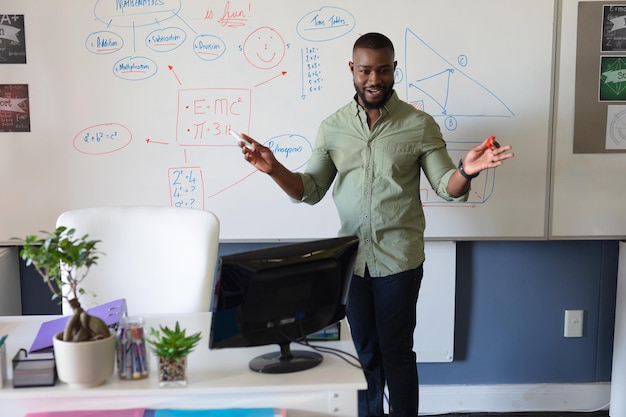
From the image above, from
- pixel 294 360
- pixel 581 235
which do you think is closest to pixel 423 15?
pixel 581 235

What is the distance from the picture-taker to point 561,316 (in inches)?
115

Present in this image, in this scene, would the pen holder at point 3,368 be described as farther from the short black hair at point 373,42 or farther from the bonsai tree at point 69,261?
the short black hair at point 373,42

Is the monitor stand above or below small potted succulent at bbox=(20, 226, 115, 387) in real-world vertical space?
below

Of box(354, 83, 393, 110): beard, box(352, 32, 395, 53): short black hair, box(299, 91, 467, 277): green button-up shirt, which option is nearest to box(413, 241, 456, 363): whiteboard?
box(299, 91, 467, 277): green button-up shirt

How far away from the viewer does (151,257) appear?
2.08 m

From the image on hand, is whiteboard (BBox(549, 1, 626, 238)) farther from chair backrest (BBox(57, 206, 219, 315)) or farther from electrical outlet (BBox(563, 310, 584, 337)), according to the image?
chair backrest (BBox(57, 206, 219, 315))

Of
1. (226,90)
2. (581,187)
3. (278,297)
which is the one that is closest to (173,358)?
(278,297)

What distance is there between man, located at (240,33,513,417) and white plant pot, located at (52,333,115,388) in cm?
93

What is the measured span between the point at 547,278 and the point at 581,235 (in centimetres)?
25

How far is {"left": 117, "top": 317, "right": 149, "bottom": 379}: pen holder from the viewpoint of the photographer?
1.40 metres

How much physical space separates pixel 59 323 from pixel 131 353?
0.41 m

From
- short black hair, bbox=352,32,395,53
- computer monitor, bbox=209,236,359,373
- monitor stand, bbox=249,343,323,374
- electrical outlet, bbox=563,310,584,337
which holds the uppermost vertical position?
short black hair, bbox=352,32,395,53

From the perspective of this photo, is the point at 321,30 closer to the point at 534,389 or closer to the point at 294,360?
the point at 294,360

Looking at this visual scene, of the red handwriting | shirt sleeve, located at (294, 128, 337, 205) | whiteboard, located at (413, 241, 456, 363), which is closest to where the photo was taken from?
shirt sleeve, located at (294, 128, 337, 205)
